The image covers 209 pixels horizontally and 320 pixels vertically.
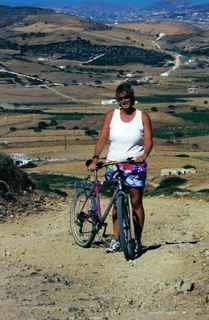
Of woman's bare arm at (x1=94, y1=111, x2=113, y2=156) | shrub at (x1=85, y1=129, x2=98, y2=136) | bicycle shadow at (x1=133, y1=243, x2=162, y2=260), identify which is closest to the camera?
woman's bare arm at (x1=94, y1=111, x2=113, y2=156)

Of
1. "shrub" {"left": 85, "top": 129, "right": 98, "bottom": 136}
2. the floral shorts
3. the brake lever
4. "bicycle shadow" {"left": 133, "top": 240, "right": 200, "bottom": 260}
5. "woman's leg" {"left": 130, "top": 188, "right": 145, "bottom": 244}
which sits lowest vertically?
"shrub" {"left": 85, "top": 129, "right": 98, "bottom": 136}

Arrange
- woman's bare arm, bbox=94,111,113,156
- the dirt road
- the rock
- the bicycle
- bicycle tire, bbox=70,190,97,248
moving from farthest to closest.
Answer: bicycle tire, bbox=70,190,97,248, the bicycle, woman's bare arm, bbox=94,111,113,156, the rock, the dirt road

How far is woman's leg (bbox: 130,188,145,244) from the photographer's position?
896 cm

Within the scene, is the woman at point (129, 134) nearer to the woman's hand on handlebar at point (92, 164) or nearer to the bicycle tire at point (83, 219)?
the woman's hand on handlebar at point (92, 164)

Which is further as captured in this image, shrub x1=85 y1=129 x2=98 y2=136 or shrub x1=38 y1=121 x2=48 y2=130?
shrub x1=38 y1=121 x2=48 y2=130

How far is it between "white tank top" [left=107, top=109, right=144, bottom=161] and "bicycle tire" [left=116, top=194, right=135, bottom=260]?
0.47 metres

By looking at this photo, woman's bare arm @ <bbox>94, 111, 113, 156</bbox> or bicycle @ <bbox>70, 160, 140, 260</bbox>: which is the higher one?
woman's bare arm @ <bbox>94, 111, 113, 156</bbox>

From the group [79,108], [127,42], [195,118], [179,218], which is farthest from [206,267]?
[127,42]

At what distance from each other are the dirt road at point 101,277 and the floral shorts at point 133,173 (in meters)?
0.83

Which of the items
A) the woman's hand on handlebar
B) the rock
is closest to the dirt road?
the rock

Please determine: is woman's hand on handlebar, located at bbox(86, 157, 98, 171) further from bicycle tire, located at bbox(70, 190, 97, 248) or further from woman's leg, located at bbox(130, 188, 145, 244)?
bicycle tire, located at bbox(70, 190, 97, 248)

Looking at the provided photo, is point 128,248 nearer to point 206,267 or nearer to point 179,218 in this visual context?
point 206,267

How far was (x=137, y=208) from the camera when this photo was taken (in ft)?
29.7

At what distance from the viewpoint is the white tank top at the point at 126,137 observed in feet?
28.6
